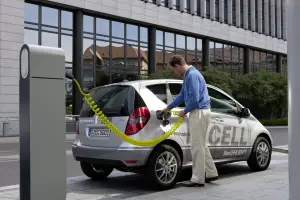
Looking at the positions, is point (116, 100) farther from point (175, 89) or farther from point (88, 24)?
point (88, 24)

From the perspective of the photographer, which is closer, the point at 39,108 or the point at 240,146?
the point at 39,108

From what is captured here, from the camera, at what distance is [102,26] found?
33344mm

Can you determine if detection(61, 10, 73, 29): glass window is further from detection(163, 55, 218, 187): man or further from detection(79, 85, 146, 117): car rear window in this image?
detection(163, 55, 218, 187): man

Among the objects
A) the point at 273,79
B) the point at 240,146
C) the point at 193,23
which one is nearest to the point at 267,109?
the point at 273,79

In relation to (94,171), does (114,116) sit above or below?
above

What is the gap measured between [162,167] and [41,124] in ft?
Result: 12.1

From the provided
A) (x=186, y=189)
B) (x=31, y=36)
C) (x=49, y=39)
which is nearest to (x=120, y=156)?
(x=186, y=189)

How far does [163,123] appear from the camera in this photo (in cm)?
660

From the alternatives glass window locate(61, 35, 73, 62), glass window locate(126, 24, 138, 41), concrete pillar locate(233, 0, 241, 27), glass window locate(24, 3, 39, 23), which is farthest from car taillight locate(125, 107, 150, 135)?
concrete pillar locate(233, 0, 241, 27)

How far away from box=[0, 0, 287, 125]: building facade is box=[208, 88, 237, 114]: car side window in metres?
20.5

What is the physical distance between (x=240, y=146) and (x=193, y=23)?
33749mm

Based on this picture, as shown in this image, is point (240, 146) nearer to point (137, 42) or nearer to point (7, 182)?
point (7, 182)

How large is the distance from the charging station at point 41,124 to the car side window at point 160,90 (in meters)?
3.81

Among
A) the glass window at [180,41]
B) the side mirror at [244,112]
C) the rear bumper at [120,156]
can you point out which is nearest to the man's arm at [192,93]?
the rear bumper at [120,156]
